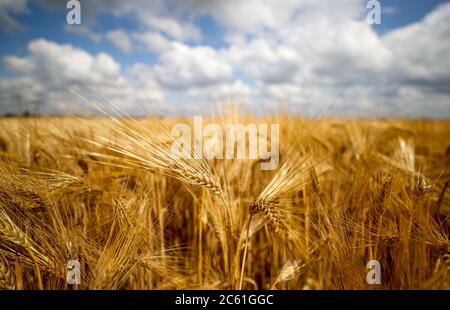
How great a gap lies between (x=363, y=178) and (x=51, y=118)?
85.4 inches

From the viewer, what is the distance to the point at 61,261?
38.8 inches

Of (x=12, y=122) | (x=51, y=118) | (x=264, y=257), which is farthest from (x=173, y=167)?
(x=12, y=122)

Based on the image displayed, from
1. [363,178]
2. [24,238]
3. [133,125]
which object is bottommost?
[24,238]

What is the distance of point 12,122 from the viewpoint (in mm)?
2277

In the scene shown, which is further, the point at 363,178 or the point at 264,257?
the point at 264,257

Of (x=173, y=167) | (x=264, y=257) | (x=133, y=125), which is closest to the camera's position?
(x=173, y=167)

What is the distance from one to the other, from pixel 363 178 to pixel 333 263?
1.51 ft

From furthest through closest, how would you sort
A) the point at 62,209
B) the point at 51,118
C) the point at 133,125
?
the point at 51,118, the point at 62,209, the point at 133,125

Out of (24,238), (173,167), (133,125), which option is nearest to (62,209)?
(24,238)

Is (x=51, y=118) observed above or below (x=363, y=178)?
above
